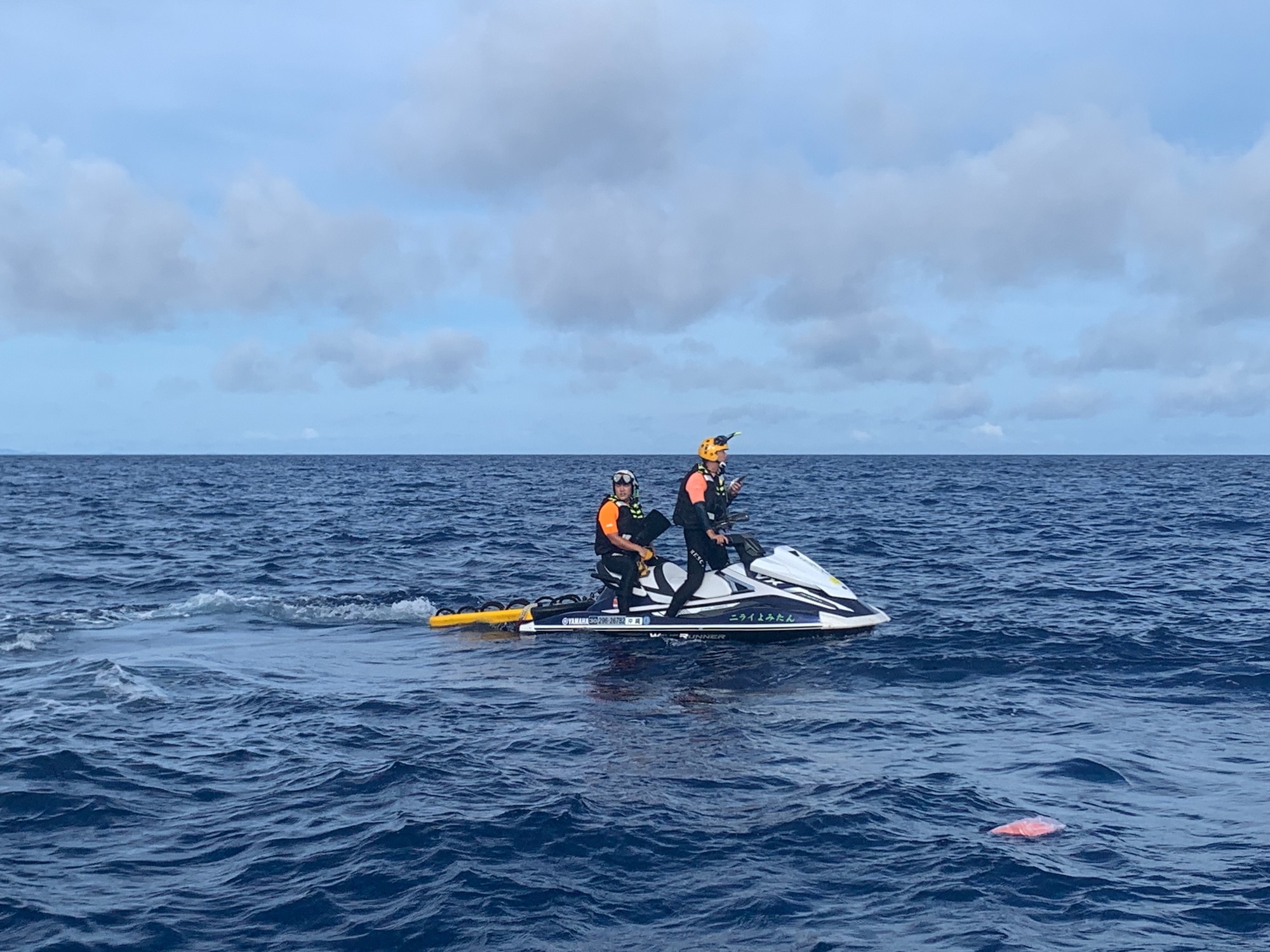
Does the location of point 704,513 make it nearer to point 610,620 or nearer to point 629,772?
point 610,620

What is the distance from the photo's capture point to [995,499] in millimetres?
47406

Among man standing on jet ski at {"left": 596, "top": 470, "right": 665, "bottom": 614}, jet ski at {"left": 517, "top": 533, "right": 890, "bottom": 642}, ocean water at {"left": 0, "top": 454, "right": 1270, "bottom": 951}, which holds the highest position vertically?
man standing on jet ski at {"left": 596, "top": 470, "right": 665, "bottom": 614}

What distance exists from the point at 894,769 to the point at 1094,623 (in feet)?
26.4

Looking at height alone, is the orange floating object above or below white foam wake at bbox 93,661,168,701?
above

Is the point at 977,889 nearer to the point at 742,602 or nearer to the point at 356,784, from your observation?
the point at 356,784

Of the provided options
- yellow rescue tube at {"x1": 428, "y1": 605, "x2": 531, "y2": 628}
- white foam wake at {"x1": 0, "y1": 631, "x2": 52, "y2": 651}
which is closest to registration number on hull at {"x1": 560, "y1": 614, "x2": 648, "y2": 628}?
yellow rescue tube at {"x1": 428, "y1": 605, "x2": 531, "y2": 628}

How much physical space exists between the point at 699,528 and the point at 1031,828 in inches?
315

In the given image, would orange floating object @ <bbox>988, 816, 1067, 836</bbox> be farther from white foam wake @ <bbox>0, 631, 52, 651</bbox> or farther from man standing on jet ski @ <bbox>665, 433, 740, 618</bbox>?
white foam wake @ <bbox>0, 631, 52, 651</bbox>

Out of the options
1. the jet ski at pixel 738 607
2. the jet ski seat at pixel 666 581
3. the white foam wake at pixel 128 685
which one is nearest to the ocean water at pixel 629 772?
the white foam wake at pixel 128 685

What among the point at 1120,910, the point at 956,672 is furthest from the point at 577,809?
the point at 956,672

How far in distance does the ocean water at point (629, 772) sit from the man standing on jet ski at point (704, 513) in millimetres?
1038

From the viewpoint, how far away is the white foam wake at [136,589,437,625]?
17.2 meters

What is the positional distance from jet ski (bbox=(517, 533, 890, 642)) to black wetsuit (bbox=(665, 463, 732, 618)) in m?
0.18

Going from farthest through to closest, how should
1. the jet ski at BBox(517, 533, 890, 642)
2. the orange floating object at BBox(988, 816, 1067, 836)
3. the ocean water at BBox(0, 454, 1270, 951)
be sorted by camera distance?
the jet ski at BBox(517, 533, 890, 642) < the orange floating object at BBox(988, 816, 1067, 836) < the ocean water at BBox(0, 454, 1270, 951)
